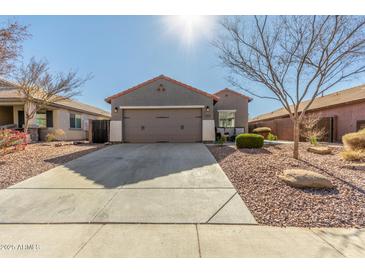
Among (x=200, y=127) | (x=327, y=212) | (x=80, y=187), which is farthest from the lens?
(x=200, y=127)

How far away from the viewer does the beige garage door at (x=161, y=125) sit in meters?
12.4

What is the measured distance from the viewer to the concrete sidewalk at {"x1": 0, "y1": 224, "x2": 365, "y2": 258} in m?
2.42

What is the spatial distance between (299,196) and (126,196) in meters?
3.79

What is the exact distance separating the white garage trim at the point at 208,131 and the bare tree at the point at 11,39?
9461 millimetres

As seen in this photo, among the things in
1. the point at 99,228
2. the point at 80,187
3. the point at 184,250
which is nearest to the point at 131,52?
the point at 80,187

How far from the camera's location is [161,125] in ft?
41.0

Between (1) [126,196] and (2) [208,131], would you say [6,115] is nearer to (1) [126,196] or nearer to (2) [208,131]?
(2) [208,131]

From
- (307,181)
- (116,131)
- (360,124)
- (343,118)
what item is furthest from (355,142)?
(116,131)

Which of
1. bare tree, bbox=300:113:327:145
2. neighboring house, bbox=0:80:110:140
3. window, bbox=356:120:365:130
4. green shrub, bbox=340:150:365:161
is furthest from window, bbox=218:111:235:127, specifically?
neighboring house, bbox=0:80:110:140

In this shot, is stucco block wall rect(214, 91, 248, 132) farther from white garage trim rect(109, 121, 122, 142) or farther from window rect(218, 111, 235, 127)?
white garage trim rect(109, 121, 122, 142)

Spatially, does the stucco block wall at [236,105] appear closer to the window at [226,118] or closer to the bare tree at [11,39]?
the window at [226,118]
